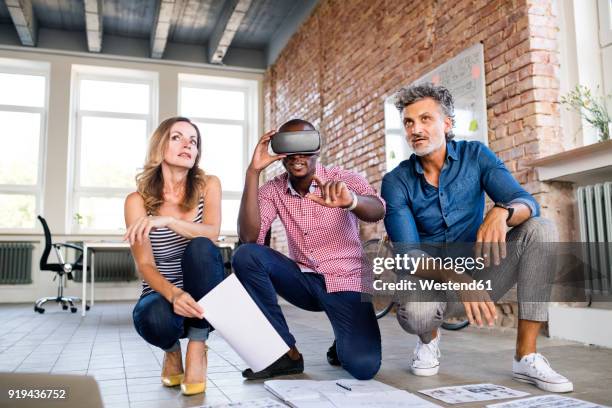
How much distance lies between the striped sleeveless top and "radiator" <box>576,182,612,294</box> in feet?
6.70

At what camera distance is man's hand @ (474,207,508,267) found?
5.10 feet

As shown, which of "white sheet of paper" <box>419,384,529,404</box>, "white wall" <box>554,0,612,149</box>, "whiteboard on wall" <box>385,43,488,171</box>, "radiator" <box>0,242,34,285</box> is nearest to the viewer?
"white sheet of paper" <box>419,384,529,404</box>

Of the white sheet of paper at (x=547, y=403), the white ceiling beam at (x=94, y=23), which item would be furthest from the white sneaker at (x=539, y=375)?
the white ceiling beam at (x=94, y=23)

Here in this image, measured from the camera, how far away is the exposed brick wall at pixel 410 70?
3.01m

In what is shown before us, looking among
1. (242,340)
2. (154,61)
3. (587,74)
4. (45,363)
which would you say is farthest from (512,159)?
(154,61)

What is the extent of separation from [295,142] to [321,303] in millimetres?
603

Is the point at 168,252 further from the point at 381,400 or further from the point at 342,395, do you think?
the point at 381,400

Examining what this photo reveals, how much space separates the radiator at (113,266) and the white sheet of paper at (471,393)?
19.7ft

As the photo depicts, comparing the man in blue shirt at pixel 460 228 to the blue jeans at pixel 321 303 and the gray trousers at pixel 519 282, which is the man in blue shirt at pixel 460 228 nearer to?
the gray trousers at pixel 519 282

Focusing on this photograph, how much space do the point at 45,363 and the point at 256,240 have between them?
1.24 m

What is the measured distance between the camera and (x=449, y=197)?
1854 mm

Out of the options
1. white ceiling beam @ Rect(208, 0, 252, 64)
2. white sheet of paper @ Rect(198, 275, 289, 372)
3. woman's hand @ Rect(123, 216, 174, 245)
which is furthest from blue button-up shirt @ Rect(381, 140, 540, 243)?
white ceiling beam @ Rect(208, 0, 252, 64)

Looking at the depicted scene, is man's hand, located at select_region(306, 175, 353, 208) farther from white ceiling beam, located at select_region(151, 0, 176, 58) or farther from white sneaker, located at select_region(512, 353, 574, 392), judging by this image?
white ceiling beam, located at select_region(151, 0, 176, 58)

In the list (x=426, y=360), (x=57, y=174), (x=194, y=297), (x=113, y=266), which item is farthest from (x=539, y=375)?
(x=57, y=174)
